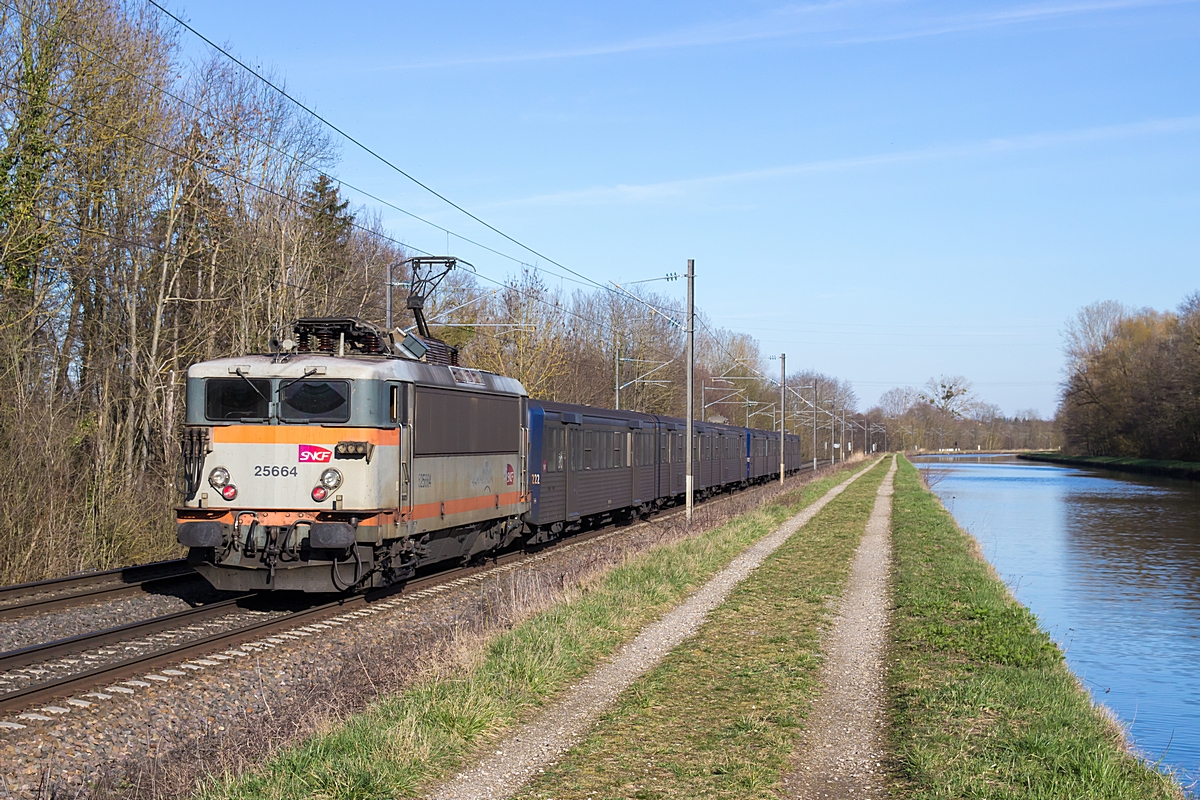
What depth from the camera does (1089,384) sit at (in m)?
90.9

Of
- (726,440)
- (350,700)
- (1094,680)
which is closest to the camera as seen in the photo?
(350,700)

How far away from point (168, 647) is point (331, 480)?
267 centimetres

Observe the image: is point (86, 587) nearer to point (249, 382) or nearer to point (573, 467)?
point (249, 382)

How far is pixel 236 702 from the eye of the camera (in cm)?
902

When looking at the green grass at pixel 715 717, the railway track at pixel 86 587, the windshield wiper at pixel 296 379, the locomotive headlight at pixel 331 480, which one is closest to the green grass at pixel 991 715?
the green grass at pixel 715 717

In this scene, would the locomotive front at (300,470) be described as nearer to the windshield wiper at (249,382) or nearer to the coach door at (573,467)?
the windshield wiper at (249,382)

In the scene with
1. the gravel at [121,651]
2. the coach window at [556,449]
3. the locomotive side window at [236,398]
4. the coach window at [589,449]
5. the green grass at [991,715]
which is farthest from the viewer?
the coach window at [589,449]

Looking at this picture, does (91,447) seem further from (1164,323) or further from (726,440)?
(1164,323)

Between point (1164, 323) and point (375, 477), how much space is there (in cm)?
9046

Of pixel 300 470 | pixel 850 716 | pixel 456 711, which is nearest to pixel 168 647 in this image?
pixel 300 470

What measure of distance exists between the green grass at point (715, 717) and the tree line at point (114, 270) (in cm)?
1059

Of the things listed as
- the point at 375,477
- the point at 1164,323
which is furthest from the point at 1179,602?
the point at 1164,323

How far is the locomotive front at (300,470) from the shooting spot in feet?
41.1

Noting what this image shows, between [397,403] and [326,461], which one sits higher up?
[397,403]
